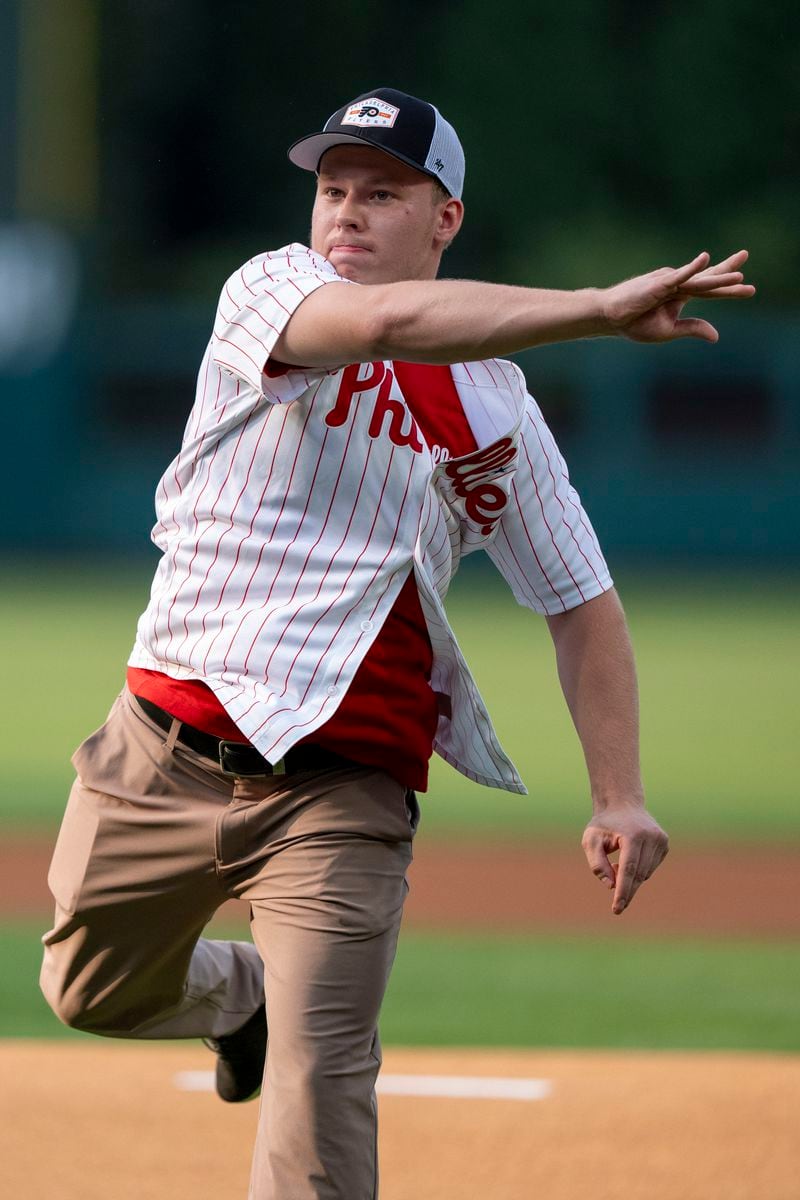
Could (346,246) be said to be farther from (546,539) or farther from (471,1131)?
(471,1131)

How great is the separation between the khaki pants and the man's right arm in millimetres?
848

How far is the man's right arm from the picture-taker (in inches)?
101

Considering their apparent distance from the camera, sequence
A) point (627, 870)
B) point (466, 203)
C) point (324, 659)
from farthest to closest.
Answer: point (466, 203) → point (627, 870) → point (324, 659)

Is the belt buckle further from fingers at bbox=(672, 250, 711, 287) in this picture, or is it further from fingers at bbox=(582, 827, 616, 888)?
fingers at bbox=(672, 250, 711, 287)

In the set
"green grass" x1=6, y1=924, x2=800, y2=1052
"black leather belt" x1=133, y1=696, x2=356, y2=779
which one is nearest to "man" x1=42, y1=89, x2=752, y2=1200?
"black leather belt" x1=133, y1=696, x2=356, y2=779

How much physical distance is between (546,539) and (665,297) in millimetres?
1002

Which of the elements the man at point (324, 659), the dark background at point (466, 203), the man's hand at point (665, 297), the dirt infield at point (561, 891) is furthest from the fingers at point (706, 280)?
the dark background at point (466, 203)

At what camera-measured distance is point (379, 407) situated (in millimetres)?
3164

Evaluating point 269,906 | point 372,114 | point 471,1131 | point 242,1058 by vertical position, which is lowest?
point 471,1131

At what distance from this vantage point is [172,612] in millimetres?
3230

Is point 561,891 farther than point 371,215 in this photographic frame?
Yes

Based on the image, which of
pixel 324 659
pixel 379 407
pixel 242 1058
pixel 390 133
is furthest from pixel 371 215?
pixel 242 1058

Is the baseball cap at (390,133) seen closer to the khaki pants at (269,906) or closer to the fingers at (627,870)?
the khaki pants at (269,906)

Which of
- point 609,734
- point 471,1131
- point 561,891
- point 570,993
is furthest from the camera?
point 561,891
